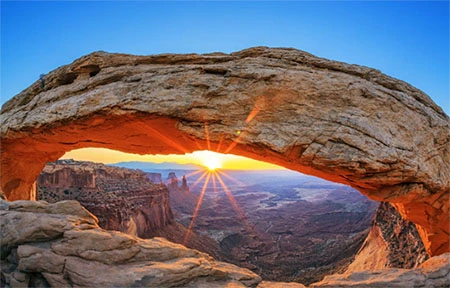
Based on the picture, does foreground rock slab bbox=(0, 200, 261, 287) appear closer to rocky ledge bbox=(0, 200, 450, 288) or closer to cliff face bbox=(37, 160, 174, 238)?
rocky ledge bbox=(0, 200, 450, 288)

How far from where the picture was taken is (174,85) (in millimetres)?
8297

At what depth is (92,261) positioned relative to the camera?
5.41 m

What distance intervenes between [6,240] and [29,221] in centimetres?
52

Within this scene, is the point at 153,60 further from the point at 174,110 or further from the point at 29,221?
the point at 29,221

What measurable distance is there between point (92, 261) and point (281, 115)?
611 centimetres

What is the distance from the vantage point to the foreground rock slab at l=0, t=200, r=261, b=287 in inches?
202

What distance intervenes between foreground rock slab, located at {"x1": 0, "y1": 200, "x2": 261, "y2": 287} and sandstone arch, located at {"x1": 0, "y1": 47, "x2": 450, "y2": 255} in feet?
11.3

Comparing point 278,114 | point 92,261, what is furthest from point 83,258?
point 278,114

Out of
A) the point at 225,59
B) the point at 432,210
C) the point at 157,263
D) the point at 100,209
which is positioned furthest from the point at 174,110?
the point at 100,209

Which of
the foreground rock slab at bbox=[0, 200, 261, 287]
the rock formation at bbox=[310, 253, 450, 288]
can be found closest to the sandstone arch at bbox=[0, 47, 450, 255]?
the rock formation at bbox=[310, 253, 450, 288]

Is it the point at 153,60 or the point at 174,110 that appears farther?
the point at 153,60

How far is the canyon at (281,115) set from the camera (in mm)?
7477

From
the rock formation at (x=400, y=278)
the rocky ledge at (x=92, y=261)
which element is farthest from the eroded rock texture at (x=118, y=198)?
the rock formation at (x=400, y=278)

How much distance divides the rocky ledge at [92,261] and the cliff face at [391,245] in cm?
796
